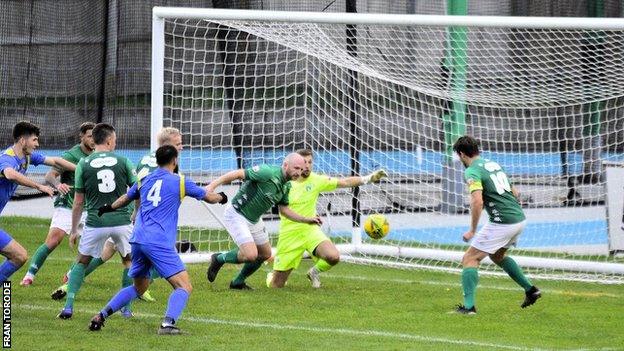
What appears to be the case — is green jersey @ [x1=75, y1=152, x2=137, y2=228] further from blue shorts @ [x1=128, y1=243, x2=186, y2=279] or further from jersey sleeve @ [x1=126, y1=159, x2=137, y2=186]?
blue shorts @ [x1=128, y1=243, x2=186, y2=279]

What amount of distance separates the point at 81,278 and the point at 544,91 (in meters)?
7.60

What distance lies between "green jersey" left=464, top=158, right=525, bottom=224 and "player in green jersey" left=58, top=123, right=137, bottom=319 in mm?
3303

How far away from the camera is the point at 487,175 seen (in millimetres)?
11969

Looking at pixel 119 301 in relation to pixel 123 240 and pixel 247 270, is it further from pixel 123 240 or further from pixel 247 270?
pixel 247 270

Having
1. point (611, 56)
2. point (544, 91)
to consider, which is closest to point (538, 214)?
point (544, 91)

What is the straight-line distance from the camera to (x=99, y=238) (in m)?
11.4

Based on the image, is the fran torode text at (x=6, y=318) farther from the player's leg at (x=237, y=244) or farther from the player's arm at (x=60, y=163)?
the player's leg at (x=237, y=244)

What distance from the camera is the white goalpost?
15711mm

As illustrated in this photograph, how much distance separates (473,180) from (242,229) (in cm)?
288

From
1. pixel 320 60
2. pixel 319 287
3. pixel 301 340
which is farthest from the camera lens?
pixel 320 60

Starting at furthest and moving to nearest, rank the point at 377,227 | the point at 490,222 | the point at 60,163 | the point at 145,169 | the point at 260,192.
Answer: the point at 377,227 → the point at 260,192 → the point at 60,163 → the point at 490,222 → the point at 145,169

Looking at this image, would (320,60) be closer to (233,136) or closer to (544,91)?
(233,136)

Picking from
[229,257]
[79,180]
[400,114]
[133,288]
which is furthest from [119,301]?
[400,114]

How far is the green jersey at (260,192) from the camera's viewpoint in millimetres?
13078
